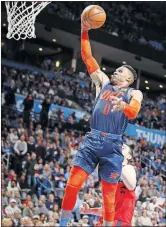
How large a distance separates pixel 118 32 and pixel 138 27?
4.56ft

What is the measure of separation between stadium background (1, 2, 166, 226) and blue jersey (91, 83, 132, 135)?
541 cm

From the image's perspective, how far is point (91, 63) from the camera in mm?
5629

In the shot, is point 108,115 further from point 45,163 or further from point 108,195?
point 45,163

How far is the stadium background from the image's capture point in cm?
1329

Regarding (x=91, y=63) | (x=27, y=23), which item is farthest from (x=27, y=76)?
(x=91, y=63)

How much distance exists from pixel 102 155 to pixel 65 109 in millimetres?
13781

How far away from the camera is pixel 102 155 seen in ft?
17.9

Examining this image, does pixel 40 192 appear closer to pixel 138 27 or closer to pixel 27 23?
pixel 27 23

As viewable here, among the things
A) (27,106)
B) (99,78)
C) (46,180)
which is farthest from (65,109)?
(99,78)

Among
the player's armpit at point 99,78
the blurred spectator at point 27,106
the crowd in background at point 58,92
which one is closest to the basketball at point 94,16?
the player's armpit at point 99,78

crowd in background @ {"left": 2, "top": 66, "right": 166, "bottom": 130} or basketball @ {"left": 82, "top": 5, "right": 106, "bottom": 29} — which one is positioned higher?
crowd in background @ {"left": 2, "top": 66, "right": 166, "bottom": 130}

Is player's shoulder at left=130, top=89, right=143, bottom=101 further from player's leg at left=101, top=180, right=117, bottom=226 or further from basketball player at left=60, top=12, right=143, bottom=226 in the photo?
player's leg at left=101, top=180, right=117, bottom=226

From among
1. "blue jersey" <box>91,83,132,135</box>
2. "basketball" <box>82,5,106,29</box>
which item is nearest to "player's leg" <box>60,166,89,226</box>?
"blue jersey" <box>91,83,132,135</box>

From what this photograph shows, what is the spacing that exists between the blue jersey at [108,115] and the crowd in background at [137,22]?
743 inches
